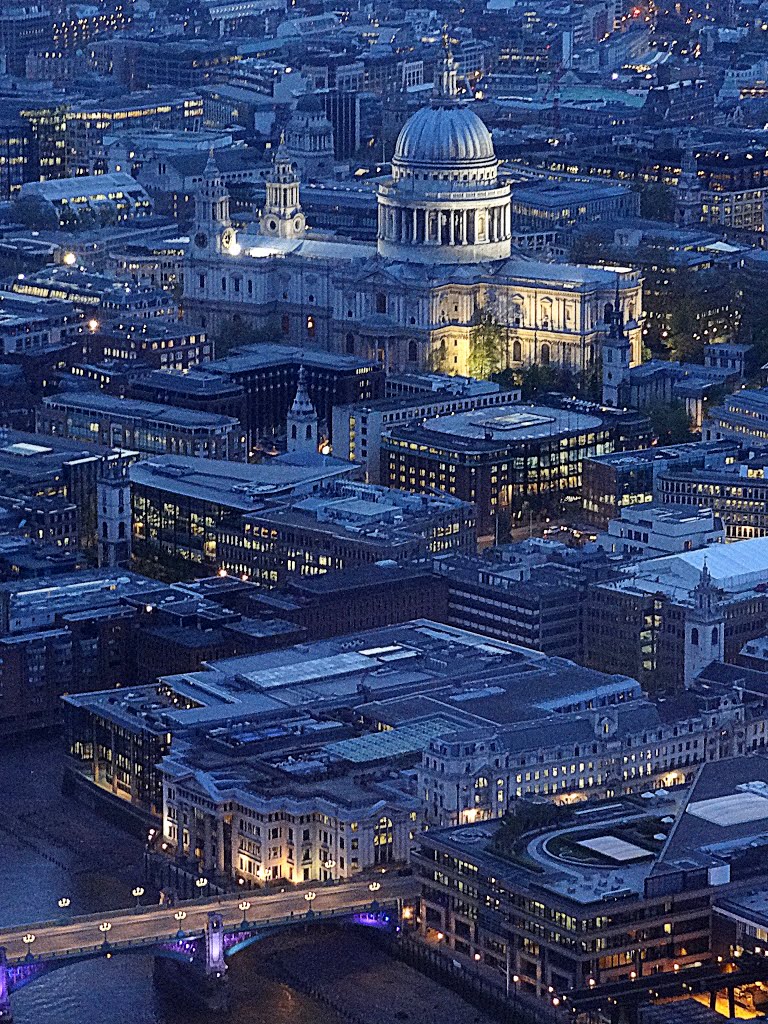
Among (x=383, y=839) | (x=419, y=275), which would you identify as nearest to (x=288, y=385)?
(x=419, y=275)

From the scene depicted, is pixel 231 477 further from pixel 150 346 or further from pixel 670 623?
pixel 670 623

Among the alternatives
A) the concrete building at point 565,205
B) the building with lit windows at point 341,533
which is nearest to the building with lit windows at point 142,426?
the building with lit windows at point 341,533

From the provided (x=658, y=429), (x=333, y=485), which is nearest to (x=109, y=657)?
(x=333, y=485)

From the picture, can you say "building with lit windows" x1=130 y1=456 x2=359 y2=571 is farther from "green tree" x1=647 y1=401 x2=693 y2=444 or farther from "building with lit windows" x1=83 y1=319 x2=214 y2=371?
"building with lit windows" x1=83 y1=319 x2=214 y2=371

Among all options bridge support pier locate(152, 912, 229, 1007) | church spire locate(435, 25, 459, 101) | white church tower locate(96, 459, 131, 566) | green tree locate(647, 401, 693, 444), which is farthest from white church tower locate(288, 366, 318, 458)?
bridge support pier locate(152, 912, 229, 1007)

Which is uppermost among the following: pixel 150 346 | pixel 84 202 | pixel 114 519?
pixel 84 202

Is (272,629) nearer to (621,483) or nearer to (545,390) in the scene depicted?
(621,483)
